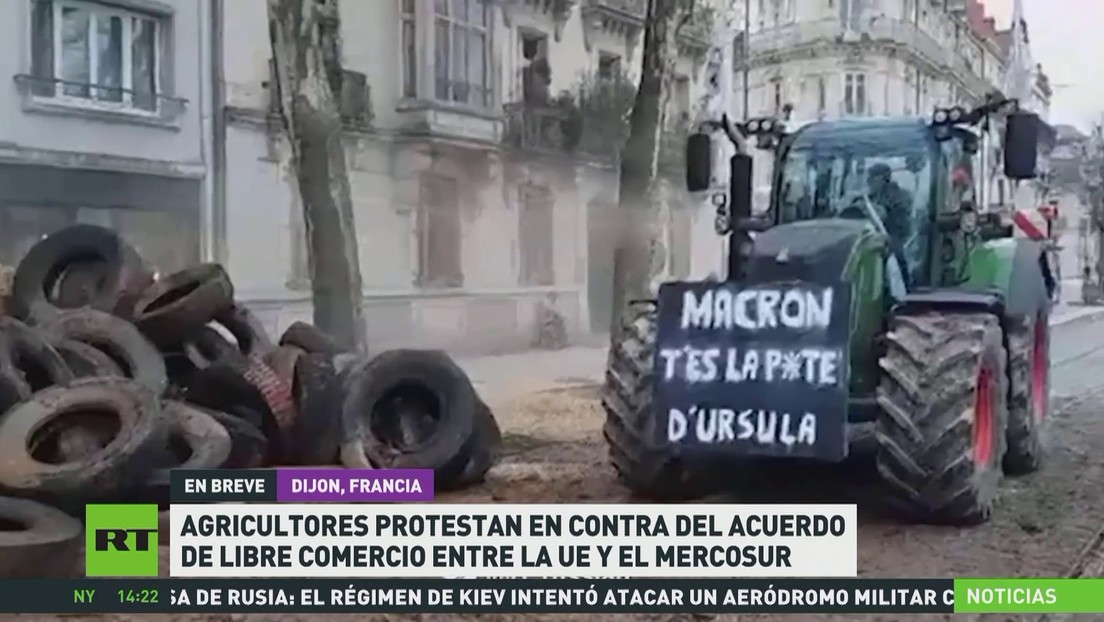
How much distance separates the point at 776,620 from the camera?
312 centimetres

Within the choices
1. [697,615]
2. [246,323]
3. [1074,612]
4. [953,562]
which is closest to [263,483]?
[246,323]

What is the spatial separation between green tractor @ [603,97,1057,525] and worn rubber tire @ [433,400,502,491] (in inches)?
13.8

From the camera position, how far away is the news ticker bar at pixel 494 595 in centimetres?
310

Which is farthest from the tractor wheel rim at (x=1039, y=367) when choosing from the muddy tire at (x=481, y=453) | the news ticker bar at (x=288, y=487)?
the news ticker bar at (x=288, y=487)

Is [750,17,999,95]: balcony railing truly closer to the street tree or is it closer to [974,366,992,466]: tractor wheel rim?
the street tree

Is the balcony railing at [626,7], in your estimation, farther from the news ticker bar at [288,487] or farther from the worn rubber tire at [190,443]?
the worn rubber tire at [190,443]

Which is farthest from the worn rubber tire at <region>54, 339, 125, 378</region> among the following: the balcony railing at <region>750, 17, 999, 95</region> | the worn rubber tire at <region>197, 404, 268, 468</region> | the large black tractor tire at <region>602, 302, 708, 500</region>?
the balcony railing at <region>750, 17, 999, 95</region>

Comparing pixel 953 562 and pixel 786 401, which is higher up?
pixel 786 401

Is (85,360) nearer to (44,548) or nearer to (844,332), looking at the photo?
(44,548)

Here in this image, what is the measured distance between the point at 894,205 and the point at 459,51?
139 centimetres

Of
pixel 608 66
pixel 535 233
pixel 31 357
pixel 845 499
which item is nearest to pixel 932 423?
pixel 845 499

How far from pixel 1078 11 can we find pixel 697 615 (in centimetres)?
167

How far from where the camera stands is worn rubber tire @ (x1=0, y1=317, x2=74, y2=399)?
11.3 feet

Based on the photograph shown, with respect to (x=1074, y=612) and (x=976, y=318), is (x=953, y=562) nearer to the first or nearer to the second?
(x=1074, y=612)
